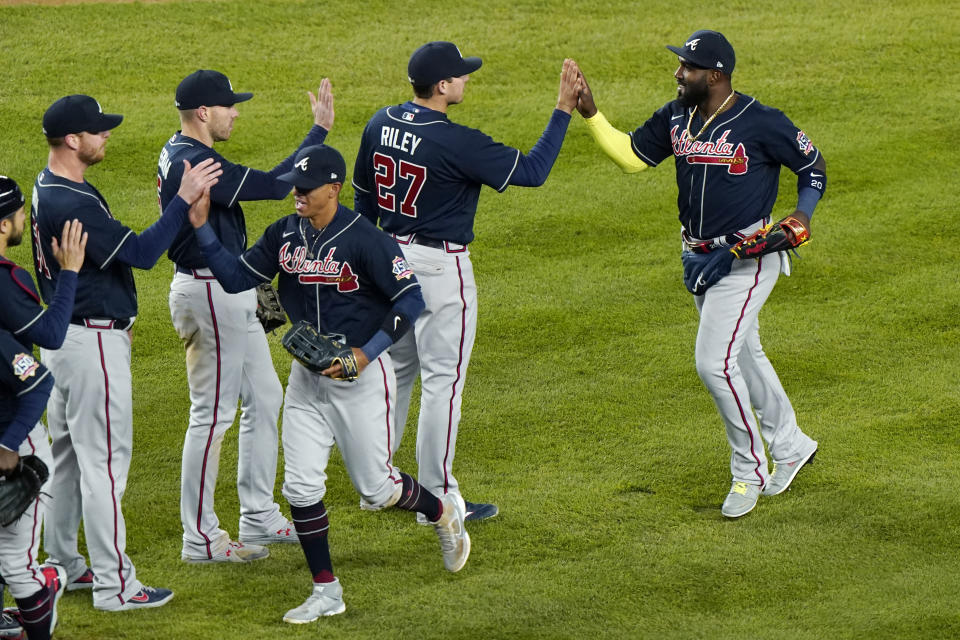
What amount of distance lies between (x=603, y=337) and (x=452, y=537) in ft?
→ 9.93

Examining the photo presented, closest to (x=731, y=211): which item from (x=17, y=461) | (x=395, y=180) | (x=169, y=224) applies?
(x=395, y=180)

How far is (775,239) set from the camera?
5.38m

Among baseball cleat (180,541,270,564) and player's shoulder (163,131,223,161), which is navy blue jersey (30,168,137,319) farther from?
baseball cleat (180,541,270,564)

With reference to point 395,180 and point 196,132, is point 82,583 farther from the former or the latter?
point 395,180

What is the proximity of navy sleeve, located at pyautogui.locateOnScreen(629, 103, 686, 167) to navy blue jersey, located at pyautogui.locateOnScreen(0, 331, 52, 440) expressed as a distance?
9.94ft

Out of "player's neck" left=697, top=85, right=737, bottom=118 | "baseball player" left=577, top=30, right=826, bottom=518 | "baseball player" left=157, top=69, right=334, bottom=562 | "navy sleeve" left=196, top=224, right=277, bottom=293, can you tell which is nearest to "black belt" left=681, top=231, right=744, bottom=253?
"baseball player" left=577, top=30, right=826, bottom=518

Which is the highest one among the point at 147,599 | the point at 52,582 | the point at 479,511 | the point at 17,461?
the point at 17,461

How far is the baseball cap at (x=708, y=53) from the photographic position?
215 inches

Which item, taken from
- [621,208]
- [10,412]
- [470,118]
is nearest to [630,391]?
[621,208]

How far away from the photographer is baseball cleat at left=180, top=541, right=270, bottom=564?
5.12m

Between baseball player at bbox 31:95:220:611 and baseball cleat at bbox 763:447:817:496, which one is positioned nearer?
baseball player at bbox 31:95:220:611

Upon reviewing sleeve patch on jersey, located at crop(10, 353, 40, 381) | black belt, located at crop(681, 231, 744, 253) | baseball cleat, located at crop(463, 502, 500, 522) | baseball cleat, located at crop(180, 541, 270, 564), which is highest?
sleeve patch on jersey, located at crop(10, 353, 40, 381)

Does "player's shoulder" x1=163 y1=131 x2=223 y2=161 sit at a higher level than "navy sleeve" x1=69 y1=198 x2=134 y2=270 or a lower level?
higher

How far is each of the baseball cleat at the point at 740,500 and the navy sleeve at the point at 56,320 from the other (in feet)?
9.72
